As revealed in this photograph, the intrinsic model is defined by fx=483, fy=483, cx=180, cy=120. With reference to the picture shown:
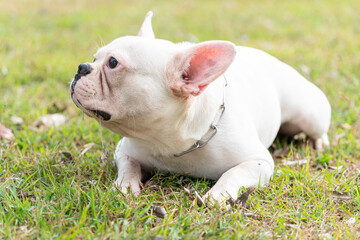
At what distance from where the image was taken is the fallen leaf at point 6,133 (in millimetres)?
3443

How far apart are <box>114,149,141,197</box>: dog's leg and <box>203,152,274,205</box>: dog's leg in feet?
1.39

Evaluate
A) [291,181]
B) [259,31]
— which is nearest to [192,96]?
[291,181]

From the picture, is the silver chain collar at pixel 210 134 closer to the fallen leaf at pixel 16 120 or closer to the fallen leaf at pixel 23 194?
the fallen leaf at pixel 23 194

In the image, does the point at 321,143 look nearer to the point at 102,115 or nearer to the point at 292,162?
the point at 292,162

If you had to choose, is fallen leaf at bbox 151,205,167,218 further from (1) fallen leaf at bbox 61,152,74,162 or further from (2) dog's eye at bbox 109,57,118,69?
(1) fallen leaf at bbox 61,152,74,162

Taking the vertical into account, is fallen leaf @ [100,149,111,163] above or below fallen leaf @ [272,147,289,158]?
above

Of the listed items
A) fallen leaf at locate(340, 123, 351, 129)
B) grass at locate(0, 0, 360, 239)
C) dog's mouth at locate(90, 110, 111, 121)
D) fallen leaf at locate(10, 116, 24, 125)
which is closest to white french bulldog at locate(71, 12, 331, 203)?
dog's mouth at locate(90, 110, 111, 121)

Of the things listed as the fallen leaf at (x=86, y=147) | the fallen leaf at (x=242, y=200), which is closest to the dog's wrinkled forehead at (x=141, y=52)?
the fallen leaf at (x=242, y=200)

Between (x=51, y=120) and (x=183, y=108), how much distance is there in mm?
1703

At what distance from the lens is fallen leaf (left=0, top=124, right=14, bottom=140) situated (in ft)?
11.3

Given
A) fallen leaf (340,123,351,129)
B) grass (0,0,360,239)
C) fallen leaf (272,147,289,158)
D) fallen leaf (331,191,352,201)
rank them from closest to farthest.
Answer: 1. grass (0,0,360,239)
2. fallen leaf (331,191,352,201)
3. fallen leaf (272,147,289,158)
4. fallen leaf (340,123,351,129)

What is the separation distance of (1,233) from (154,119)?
2.97 feet

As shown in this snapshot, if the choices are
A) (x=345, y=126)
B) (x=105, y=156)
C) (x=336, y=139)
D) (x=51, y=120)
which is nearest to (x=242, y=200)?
(x=105, y=156)

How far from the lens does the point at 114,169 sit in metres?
3.06
